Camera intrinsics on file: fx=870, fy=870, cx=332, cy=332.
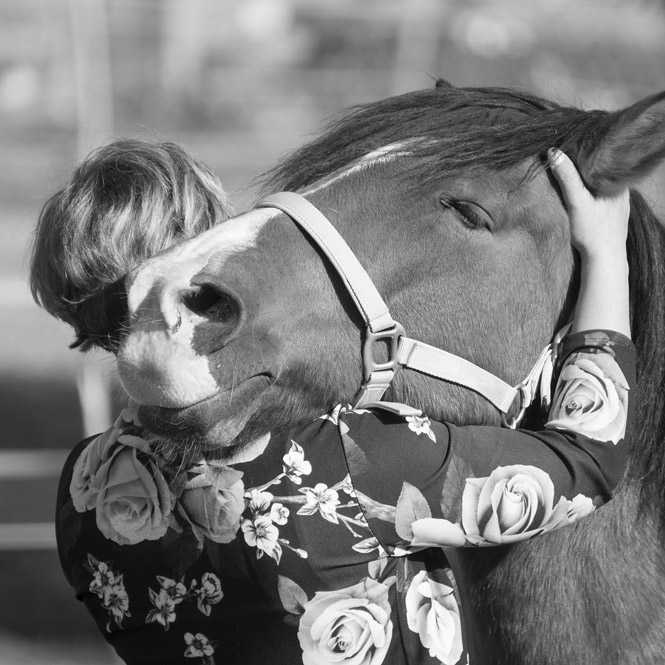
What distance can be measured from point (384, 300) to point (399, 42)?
517 centimetres

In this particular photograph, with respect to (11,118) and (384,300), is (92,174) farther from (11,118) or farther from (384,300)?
(11,118)

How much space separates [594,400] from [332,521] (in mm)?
430

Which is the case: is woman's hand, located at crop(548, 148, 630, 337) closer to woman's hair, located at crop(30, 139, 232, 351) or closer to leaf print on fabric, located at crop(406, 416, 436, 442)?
leaf print on fabric, located at crop(406, 416, 436, 442)

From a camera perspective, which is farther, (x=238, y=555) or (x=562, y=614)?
(x=562, y=614)

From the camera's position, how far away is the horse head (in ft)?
3.94

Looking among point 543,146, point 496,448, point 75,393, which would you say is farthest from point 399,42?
point 496,448

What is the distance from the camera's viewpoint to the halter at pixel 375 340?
1.34m

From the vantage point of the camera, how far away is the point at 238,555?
4.08 ft

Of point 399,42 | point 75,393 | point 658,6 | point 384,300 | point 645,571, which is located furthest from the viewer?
point 658,6

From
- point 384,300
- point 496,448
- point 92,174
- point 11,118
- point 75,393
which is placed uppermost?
point 92,174

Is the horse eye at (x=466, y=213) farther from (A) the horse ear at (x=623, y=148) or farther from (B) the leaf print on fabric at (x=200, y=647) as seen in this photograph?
(B) the leaf print on fabric at (x=200, y=647)

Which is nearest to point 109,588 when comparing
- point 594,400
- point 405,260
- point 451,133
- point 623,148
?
point 405,260

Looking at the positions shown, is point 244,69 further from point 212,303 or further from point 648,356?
point 212,303

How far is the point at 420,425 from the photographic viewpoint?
127 centimetres
